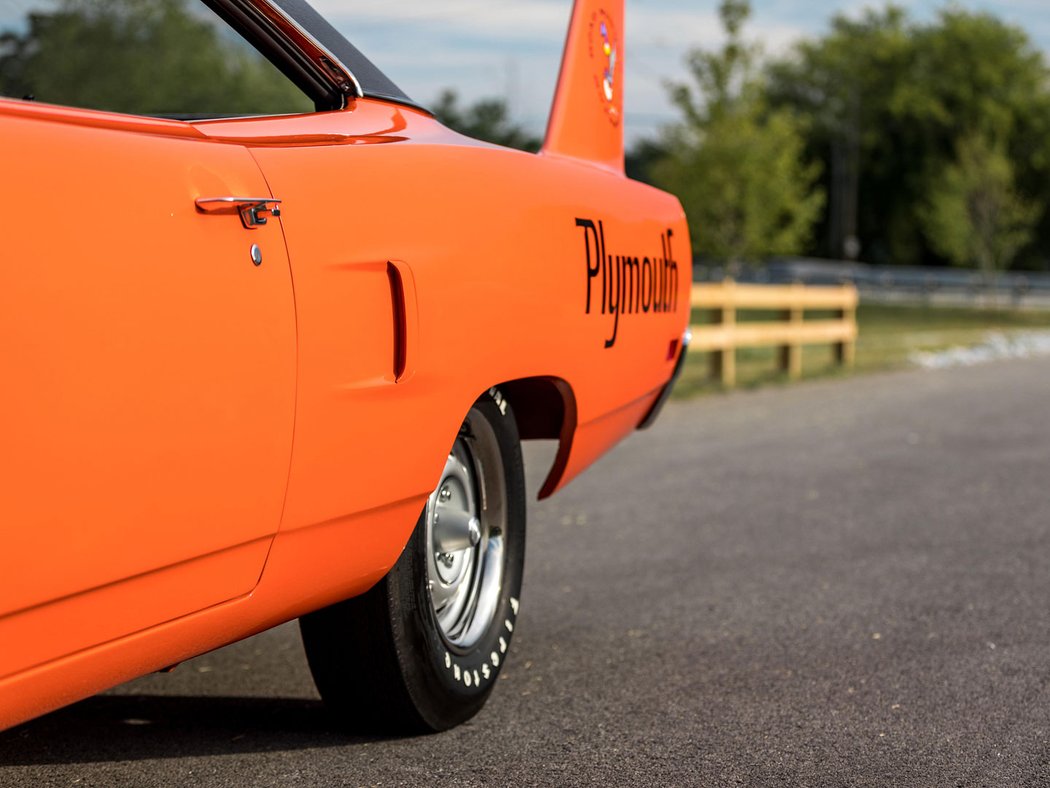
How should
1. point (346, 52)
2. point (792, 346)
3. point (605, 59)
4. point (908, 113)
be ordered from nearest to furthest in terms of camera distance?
point (346, 52), point (605, 59), point (792, 346), point (908, 113)

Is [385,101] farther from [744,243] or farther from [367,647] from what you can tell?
[744,243]

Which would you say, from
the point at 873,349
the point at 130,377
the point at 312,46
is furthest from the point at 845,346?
the point at 130,377

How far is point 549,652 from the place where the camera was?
4012 millimetres

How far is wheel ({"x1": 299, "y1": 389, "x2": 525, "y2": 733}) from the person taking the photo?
3.01 meters

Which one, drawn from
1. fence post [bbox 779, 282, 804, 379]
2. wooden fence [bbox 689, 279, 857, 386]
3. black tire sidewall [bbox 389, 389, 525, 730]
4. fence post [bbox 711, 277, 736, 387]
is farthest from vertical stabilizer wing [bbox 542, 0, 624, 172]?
fence post [bbox 779, 282, 804, 379]

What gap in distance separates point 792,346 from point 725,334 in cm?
174

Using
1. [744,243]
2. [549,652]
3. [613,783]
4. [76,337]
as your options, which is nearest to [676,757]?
[613,783]

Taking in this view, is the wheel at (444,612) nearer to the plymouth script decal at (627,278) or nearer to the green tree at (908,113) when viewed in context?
the plymouth script decal at (627,278)

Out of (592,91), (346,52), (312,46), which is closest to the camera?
(312,46)

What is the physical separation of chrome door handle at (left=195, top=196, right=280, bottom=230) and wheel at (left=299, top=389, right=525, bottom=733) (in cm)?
91

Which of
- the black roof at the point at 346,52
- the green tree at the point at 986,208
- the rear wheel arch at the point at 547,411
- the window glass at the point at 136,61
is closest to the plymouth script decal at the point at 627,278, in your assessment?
the rear wheel arch at the point at 547,411

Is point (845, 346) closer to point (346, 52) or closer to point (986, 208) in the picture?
point (346, 52)

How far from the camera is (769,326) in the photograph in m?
14.1

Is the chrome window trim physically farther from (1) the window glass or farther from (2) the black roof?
(1) the window glass
